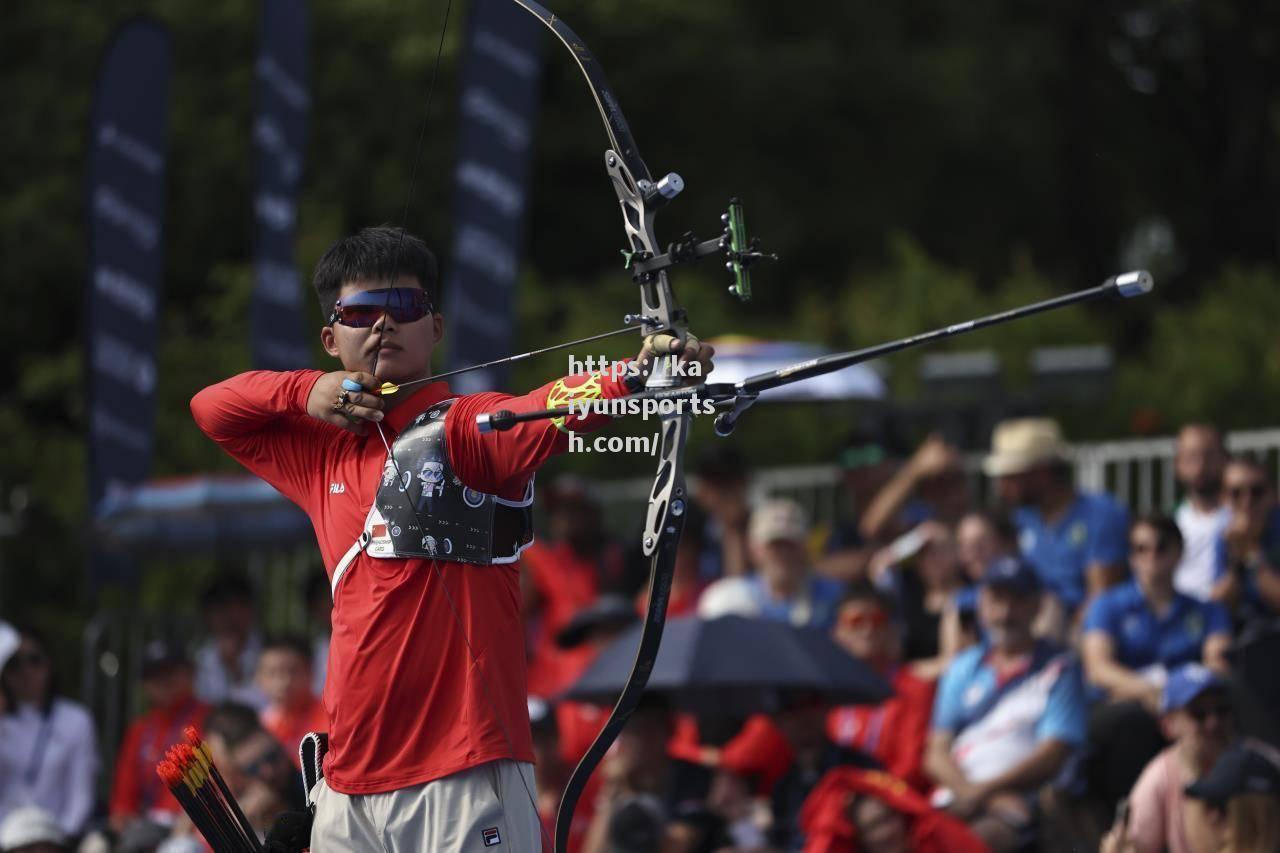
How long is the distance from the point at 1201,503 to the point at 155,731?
4544mm

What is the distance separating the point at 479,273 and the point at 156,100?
2.44 metres

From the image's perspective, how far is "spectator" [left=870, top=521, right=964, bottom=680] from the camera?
29.6 ft

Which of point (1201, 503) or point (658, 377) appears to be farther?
point (1201, 503)

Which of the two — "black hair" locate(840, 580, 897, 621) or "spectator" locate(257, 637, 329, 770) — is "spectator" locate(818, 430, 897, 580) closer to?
"black hair" locate(840, 580, 897, 621)

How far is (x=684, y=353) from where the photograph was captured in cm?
419

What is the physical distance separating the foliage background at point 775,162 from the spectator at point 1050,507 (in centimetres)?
531

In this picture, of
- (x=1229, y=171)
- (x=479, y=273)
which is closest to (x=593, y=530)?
(x=479, y=273)

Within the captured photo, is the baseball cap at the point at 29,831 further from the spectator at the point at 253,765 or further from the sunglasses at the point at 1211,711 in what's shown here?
the sunglasses at the point at 1211,711

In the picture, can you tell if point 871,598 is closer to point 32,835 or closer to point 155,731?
point 155,731

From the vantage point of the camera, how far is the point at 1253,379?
12695 mm

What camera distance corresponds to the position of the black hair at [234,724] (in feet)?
24.8

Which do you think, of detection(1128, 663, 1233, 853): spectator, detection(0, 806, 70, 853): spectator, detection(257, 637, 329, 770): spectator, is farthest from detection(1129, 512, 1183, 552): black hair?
detection(0, 806, 70, 853): spectator

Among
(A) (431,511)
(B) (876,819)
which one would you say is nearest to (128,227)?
(B) (876,819)

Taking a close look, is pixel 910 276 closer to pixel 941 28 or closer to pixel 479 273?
pixel 479 273
